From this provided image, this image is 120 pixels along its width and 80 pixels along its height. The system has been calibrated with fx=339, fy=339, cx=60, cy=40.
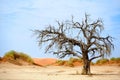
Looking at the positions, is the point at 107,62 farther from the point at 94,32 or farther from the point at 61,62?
the point at 94,32

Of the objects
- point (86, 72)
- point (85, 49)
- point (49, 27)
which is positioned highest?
point (49, 27)

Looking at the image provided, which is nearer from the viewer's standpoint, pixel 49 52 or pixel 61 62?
pixel 49 52

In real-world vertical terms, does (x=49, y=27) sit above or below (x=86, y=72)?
above

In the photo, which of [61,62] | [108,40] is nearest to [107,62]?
[61,62]

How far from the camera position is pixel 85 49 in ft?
112

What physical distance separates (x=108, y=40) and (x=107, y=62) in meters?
27.5

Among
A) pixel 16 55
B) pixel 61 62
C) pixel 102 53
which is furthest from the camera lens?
pixel 61 62

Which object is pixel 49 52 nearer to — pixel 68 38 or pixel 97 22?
pixel 68 38

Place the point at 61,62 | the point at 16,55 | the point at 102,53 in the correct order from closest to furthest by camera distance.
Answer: the point at 102,53 < the point at 16,55 < the point at 61,62

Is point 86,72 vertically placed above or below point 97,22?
below

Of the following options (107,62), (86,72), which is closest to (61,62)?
(107,62)

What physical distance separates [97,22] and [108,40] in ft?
7.06

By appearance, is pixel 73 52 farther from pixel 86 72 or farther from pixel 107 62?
pixel 107 62

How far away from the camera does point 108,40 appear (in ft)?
113
